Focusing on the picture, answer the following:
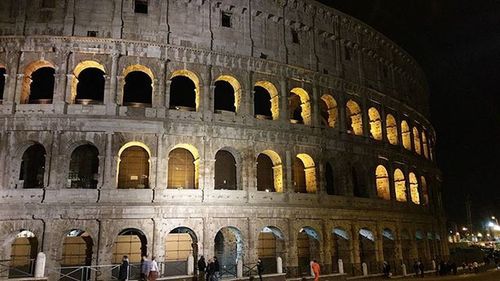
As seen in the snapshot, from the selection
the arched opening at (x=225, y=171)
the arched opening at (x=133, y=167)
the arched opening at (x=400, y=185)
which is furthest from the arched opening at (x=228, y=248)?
the arched opening at (x=400, y=185)

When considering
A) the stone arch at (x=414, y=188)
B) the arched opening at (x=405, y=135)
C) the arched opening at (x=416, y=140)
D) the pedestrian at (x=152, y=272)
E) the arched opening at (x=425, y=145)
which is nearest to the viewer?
the pedestrian at (x=152, y=272)

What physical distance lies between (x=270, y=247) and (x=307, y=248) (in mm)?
2639

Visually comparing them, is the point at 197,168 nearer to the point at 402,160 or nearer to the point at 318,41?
the point at 318,41

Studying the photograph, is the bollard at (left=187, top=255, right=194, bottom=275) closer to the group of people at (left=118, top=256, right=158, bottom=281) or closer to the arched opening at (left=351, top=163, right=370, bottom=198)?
the group of people at (left=118, top=256, right=158, bottom=281)

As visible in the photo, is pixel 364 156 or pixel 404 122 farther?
pixel 404 122

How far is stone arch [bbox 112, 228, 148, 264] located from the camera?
21906 millimetres

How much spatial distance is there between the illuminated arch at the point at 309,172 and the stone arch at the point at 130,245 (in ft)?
34.2

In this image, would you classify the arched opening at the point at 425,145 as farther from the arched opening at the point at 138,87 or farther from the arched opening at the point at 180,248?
the arched opening at the point at 138,87

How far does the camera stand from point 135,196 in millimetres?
21312

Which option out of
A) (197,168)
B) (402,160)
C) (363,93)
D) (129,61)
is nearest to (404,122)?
(402,160)

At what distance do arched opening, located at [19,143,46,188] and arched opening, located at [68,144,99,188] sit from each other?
5.16 feet

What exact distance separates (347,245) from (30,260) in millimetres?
17680

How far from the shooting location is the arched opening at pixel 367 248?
28.1 meters

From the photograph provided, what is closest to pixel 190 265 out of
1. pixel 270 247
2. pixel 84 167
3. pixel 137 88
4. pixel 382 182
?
pixel 270 247
